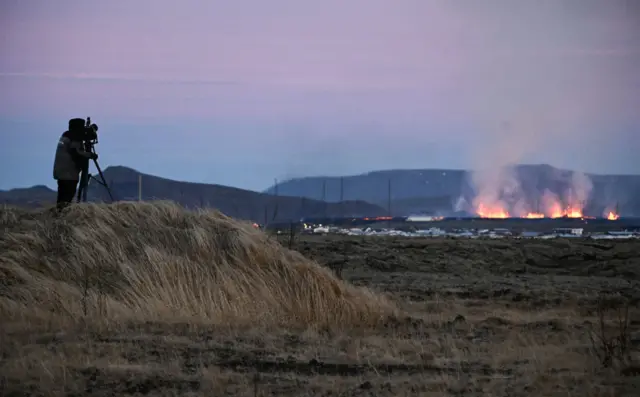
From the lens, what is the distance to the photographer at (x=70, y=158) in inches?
637

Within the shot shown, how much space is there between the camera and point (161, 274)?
1301 cm

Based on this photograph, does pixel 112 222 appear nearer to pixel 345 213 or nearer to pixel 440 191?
pixel 345 213

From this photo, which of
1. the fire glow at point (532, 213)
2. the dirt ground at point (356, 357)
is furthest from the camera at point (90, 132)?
the fire glow at point (532, 213)

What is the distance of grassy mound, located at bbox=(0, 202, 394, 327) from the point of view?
1232cm

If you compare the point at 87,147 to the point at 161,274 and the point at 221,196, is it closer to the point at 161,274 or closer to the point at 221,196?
the point at 161,274

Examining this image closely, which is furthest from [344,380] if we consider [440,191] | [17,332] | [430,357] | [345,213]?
[440,191]

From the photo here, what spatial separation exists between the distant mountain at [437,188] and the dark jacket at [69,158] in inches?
3956

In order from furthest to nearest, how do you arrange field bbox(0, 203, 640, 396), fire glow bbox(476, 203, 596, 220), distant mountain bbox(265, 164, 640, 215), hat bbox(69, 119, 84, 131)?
distant mountain bbox(265, 164, 640, 215), fire glow bbox(476, 203, 596, 220), hat bbox(69, 119, 84, 131), field bbox(0, 203, 640, 396)

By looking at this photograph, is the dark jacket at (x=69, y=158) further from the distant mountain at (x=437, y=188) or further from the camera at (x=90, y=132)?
the distant mountain at (x=437, y=188)

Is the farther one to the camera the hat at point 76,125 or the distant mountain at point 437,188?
the distant mountain at point 437,188

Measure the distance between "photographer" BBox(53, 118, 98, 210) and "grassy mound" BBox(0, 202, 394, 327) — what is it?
1531 millimetres

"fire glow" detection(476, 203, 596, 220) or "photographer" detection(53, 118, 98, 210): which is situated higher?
"fire glow" detection(476, 203, 596, 220)

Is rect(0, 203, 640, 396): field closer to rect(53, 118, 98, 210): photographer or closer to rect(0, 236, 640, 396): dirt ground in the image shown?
rect(0, 236, 640, 396): dirt ground

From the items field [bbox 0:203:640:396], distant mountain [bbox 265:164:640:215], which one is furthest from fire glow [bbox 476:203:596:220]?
field [bbox 0:203:640:396]
